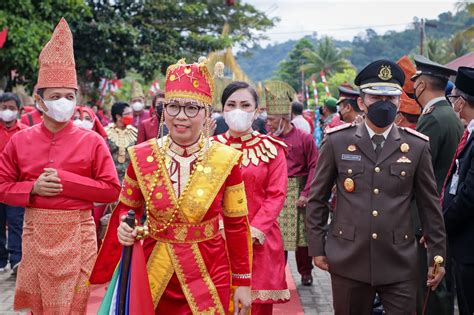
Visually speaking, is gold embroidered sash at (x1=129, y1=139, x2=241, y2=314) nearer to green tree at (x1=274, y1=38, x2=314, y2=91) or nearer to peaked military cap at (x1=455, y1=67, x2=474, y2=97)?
peaked military cap at (x1=455, y1=67, x2=474, y2=97)

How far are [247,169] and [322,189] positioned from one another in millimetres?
1192

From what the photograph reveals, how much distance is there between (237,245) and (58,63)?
2001mm

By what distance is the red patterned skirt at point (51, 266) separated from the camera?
5223mm

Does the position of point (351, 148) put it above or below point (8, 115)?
below

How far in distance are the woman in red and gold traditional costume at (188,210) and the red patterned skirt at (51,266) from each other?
3.00 ft

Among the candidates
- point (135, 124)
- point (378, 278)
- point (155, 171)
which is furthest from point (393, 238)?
point (135, 124)

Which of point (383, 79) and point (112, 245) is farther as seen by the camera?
point (383, 79)

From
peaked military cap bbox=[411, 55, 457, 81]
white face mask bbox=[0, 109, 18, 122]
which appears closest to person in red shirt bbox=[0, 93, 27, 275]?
white face mask bbox=[0, 109, 18, 122]

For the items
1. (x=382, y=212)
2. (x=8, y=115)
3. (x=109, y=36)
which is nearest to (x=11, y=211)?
(x=8, y=115)

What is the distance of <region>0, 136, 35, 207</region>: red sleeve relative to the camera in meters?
5.16

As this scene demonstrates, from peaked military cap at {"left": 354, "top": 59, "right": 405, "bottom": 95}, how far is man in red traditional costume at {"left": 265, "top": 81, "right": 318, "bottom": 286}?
3164 mm

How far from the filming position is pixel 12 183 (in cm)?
527

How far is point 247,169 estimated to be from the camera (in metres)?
6.09

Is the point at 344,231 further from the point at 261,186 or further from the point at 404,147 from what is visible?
the point at 261,186
